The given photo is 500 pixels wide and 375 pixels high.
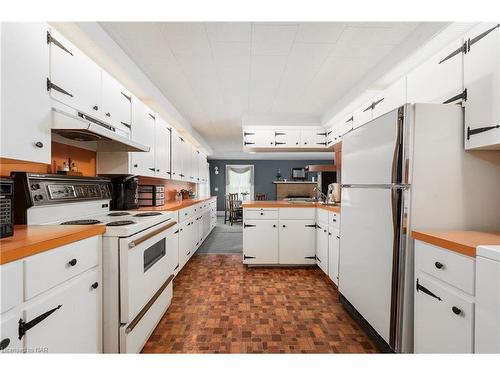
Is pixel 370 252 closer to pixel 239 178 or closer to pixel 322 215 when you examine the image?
pixel 322 215

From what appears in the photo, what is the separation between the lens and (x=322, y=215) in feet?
9.81

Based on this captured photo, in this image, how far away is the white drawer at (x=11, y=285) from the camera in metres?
0.78

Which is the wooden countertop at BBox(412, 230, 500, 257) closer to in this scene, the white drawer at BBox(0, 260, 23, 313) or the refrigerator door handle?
the refrigerator door handle

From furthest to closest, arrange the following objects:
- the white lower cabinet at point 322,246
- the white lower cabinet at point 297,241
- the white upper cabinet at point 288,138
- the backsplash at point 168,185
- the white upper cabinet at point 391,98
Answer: the white upper cabinet at point 288,138
the backsplash at point 168,185
the white lower cabinet at point 297,241
the white lower cabinet at point 322,246
the white upper cabinet at point 391,98

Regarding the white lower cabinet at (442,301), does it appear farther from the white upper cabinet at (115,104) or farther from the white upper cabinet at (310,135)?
the white upper cabinet at (310,135)

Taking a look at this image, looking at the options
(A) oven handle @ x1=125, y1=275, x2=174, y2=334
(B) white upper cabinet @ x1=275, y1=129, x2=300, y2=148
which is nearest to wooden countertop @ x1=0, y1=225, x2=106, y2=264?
(A) oven handle @ x1=125, y1=275, x2=174, y2=334

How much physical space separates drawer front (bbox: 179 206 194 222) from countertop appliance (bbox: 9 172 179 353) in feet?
3.48

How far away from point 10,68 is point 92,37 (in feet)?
2.85

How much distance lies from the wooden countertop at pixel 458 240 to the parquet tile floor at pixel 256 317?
91 cm

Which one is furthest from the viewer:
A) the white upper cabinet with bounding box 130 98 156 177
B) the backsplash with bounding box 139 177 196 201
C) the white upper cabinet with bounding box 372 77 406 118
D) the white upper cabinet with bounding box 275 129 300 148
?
the white upper cabinet with bounding box 275 129 300 148

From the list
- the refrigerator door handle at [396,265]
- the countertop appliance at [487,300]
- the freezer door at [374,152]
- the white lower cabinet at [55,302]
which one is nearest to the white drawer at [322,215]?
the freezer door at [374,152]

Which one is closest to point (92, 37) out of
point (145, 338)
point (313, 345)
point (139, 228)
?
point (139, 228)

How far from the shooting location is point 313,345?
1657 mm

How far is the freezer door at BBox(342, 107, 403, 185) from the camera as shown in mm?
1485
